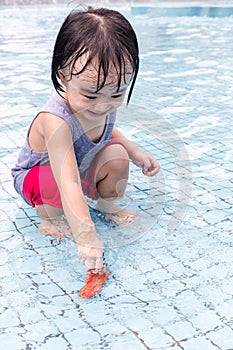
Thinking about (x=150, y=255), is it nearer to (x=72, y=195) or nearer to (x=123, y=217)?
(x=123, y=217)

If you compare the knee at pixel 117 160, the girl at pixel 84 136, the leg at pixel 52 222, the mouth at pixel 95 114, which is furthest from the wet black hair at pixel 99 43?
the leg at pixel 52 222

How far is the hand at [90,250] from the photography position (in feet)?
6.44

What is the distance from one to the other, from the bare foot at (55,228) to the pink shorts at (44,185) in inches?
4.1

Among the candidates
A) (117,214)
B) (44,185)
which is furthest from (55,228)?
(117,214)

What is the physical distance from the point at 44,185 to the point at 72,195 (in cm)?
40

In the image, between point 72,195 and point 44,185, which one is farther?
point 44,185

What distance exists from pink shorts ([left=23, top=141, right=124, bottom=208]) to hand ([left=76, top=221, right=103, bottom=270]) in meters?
0.37

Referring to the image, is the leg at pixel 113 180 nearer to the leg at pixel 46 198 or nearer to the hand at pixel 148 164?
the hand at pixel 148 164

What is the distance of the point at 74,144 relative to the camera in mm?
2373

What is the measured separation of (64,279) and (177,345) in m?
0.56

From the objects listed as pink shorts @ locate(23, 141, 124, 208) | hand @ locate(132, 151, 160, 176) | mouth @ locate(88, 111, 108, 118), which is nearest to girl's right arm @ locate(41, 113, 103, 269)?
mouth @ locate(88, 111, 108, 118)

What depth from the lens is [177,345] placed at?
1750 mm

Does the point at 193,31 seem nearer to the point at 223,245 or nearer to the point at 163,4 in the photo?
the point at 163,4

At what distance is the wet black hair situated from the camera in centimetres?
194
